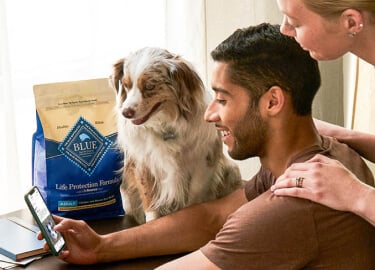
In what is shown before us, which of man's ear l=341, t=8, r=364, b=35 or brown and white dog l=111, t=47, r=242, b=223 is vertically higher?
man's ear l=341, t=8, r=364, b=35

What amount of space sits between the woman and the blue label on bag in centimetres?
60

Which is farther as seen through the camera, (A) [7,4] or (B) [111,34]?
(B) [111,34]

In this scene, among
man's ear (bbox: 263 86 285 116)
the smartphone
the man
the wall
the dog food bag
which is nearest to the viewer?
the man

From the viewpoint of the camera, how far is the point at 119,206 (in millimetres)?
1876

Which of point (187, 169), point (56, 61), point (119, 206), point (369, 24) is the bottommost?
point (119, 206)

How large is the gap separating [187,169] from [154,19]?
679 millimetres

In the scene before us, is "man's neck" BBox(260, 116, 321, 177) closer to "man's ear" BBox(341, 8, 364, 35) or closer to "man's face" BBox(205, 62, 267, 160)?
"man's face" BBox(205, 62, 267, 160)

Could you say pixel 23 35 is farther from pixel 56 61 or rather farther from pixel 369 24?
pixel 369 24

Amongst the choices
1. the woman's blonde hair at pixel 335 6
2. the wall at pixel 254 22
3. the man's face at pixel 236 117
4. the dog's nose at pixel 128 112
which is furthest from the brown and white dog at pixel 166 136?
the wall at pixel 254 22

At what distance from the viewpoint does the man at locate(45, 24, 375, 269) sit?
4.20ft

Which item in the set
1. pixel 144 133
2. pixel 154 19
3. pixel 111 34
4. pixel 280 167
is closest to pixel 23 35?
pixel 111 34

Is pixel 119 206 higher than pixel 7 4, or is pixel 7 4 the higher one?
pixel 7 4

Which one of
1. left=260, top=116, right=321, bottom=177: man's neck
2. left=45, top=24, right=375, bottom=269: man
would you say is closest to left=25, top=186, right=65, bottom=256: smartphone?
left=45, top=24, right=375, bottom=269: man

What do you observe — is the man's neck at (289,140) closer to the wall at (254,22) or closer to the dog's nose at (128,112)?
the dog's nose at (128,112)
